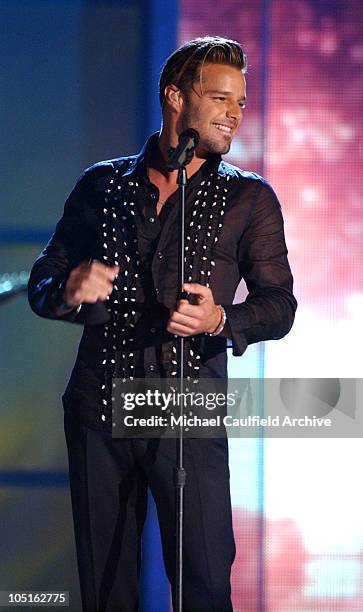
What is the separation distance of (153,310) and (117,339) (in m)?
0.11

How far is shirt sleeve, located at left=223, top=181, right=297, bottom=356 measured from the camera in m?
2.29

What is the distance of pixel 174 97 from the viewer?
2.42 m

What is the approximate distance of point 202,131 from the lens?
231 cm

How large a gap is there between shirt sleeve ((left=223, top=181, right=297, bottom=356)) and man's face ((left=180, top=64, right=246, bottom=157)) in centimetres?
18

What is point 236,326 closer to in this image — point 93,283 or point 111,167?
point 93,283

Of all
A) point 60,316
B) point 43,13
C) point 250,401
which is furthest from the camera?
point 43,13

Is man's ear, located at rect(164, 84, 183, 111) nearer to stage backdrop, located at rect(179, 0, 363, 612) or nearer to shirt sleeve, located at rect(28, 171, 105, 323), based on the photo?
shirt sleeve, located at rect(28, 171, 105, 323)

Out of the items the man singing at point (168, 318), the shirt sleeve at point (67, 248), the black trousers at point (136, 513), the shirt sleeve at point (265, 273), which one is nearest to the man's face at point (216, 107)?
the man singing at point (168, 318)

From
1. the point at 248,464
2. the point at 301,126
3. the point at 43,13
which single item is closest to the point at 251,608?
the point at 248,464

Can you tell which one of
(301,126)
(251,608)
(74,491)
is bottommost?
(251,608)

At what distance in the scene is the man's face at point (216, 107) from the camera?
7.57 ft

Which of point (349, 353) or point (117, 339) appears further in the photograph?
point (349, 353)

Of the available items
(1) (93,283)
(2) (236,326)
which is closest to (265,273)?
(2) (236,326)

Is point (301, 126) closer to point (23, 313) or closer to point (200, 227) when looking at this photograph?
point (200, 227)
